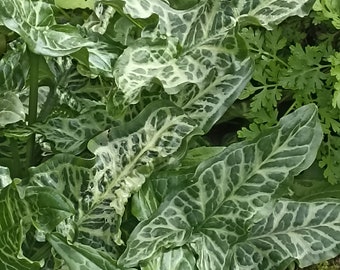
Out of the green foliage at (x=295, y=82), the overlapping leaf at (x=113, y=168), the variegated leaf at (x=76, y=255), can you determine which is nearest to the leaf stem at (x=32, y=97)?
the overlapping leaf at (x=113, y=168)

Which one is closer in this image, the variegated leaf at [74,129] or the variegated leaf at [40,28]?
the variegated leaf at [40,28]

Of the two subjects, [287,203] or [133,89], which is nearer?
[133,89]

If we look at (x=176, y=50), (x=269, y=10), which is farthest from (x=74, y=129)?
(x=269, y=10)

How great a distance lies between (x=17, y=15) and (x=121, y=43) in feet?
0.64

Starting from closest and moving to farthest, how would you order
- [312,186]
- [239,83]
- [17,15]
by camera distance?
[17,15], [239,83], [312,186]

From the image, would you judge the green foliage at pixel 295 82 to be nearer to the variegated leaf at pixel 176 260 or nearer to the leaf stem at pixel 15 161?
the variegated leaf at pixel 176 260

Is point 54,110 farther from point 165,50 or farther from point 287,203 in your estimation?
point 287,203

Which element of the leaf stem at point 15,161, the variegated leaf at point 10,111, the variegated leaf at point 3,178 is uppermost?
the variegated leaf at point 10,111

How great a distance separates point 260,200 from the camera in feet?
3.26

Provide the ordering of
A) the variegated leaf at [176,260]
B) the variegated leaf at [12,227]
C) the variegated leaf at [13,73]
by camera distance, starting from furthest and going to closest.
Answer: the variegated leaf at [13,73] < the variegated leaf at [176,260] < the variegated leaf at [12,227]

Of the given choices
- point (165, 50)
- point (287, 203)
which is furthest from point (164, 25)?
point (287, 203)

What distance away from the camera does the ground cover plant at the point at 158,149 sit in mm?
949

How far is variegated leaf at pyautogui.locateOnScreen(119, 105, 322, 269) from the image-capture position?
0.99 metres

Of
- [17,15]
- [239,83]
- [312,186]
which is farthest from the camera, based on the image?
[312,186]
